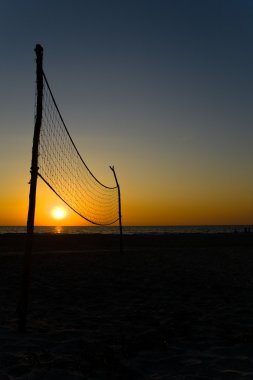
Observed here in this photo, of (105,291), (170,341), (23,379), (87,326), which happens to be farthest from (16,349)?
(105,291)

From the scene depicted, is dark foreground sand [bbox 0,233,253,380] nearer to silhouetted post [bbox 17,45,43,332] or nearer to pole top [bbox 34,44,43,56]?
silhouetted post [bbox 17,45,43,332]

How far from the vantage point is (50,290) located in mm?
10312

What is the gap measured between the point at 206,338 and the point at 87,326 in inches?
77.5

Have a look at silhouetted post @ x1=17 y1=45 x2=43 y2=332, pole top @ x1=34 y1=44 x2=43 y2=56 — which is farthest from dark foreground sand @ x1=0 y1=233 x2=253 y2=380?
pole top @ x1=34 y1=44 x2=43 y2=56

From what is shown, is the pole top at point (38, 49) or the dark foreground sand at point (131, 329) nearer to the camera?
the dark foreground sand at point (131, 329)

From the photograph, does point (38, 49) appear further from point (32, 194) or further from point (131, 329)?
point (131, 329)

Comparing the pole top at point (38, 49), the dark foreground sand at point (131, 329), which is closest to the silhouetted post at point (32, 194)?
the pole top at point (38, 49)

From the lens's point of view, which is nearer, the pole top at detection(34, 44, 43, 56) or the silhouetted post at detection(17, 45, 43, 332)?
the silhouetted post at detection(17, 45, 43, 332)

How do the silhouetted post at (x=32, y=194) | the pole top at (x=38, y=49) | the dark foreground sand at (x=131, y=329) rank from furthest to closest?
the pole top at (x=38, y=49)
the silhouetted post at (x=32, y=194)
the dark foreground sand at (x=131, y=329)

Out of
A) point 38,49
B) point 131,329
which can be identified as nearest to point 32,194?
point 38,49

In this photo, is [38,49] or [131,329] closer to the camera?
[131,329]

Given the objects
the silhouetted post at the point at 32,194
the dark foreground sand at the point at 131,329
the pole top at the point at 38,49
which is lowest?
the dark foreground sand at the point at 131,329

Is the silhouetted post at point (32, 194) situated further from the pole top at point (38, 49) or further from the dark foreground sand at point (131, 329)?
the dark foreground sand at point (131, 329)

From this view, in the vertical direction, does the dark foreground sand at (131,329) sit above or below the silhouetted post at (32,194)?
below
